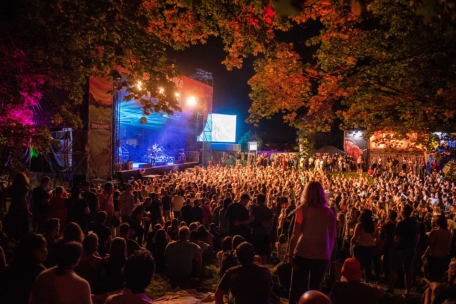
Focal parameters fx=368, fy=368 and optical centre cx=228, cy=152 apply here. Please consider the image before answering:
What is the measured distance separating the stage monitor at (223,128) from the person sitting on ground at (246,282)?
38.1 metres

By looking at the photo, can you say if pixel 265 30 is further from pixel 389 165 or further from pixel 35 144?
pixel 389 165

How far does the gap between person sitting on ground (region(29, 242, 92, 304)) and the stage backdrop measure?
13.7 m

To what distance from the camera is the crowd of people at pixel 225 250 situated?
3.01m

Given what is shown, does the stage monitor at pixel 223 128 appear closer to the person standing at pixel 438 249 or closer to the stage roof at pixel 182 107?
the stage roof at pixel 182 107

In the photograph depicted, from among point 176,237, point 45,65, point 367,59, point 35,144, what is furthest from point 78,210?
point 367,59

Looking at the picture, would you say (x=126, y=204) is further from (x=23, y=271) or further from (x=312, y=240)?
(x=312, y=240)

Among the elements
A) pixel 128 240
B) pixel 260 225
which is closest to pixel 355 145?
pixel 260 225

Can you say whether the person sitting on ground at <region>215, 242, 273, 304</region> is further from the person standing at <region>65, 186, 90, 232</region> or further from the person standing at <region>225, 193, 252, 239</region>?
the person standing at <region>65, 186, 90, 232</region>

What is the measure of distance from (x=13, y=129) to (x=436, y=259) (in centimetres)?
1027

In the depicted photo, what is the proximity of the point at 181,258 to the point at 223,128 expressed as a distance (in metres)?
37.2

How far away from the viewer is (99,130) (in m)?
16.1

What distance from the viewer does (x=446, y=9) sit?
271 cm

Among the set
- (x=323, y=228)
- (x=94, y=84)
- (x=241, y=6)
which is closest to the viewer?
(x=323, y=228)

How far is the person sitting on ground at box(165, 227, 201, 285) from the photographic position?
6.02 metres
